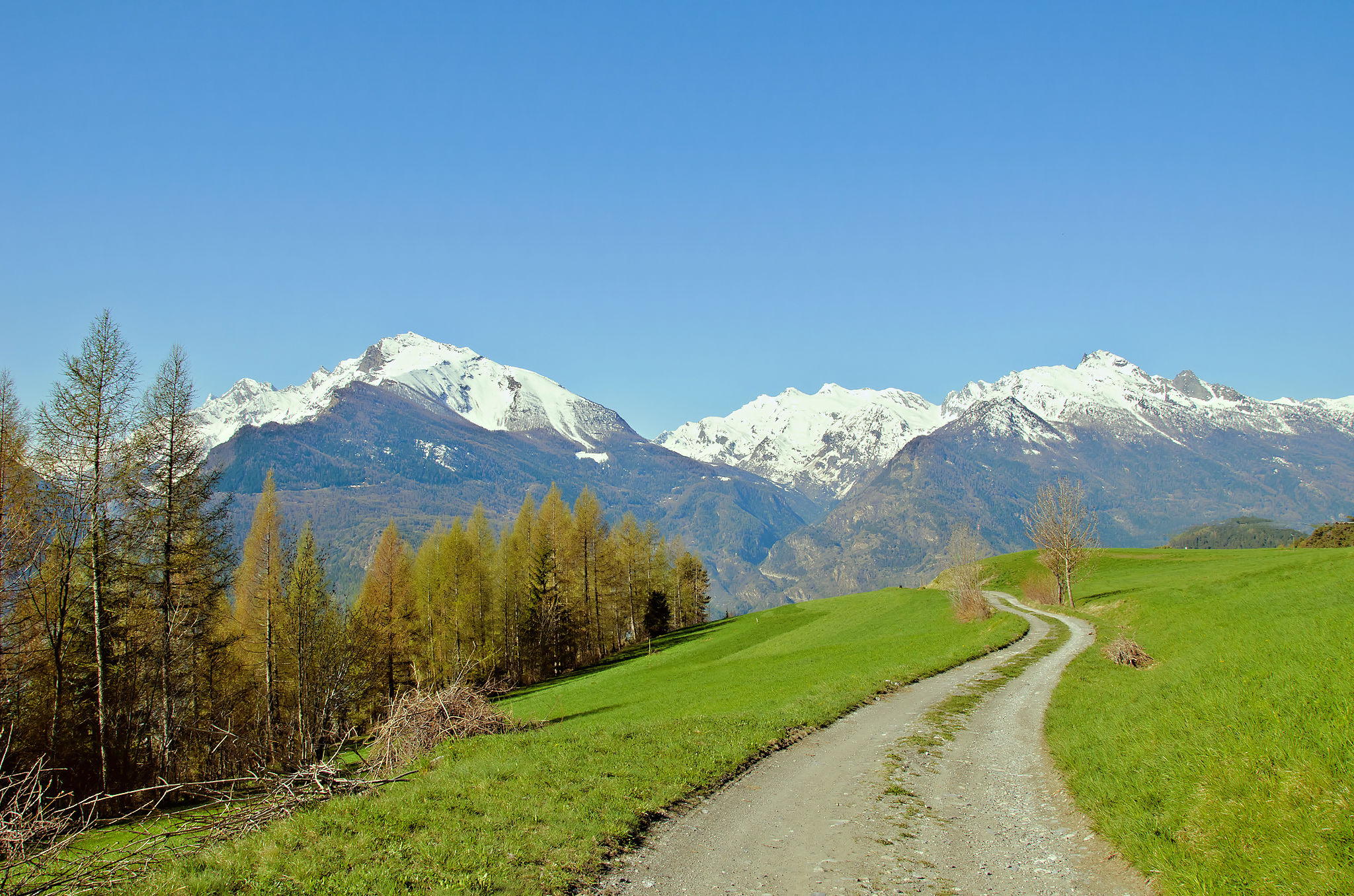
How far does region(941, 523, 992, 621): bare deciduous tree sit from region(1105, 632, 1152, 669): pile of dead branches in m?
20.9

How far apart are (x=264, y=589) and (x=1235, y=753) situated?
44.3 metres

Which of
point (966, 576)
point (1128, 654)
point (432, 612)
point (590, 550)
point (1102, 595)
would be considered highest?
point (590, 550)

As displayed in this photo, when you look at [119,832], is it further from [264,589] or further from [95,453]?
[264,589]

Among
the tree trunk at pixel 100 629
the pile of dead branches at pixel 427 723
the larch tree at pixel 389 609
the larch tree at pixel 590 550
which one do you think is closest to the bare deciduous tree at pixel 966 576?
the larch tree at pixel 590 550

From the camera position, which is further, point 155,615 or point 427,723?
point 155,615

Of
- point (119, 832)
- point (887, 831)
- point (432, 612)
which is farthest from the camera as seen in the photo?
point (432, 612)

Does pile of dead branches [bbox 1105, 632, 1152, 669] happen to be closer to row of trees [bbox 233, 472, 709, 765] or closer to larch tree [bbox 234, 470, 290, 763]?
row of trees [bbox 233, 472, 709, 765]

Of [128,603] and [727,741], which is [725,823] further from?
[128,603]

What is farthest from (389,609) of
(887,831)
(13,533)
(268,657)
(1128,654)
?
(887,831)

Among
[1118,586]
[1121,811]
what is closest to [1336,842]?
[1121,811]

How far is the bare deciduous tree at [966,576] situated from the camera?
153 feet

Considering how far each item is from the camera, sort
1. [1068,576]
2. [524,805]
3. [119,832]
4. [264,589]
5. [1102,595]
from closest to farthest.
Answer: [119,832], [524,805], [264,589], [1068,576], [1102,595]

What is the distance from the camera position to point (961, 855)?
9625 mm

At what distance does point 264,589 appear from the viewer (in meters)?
39.5
